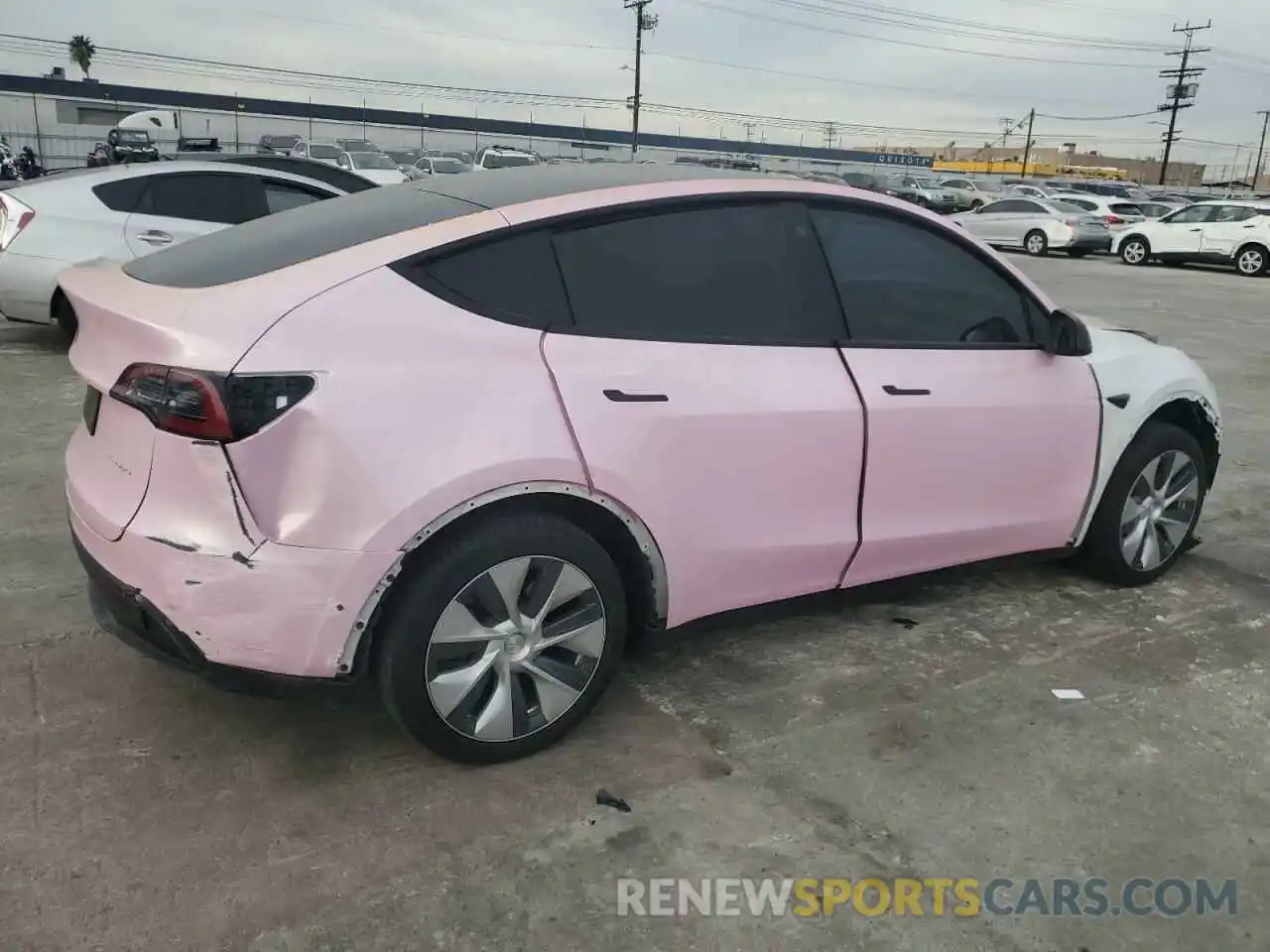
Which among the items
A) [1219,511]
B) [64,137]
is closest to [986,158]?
[64,137]

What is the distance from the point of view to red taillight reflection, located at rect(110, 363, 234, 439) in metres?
2.39

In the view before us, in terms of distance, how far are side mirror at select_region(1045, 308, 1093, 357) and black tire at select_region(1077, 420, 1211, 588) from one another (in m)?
0.60

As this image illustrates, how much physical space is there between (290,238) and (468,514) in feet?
3.35

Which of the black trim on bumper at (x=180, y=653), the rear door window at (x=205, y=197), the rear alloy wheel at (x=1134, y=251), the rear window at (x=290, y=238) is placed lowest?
the rear alloy wheel at (x=1134, y=251)

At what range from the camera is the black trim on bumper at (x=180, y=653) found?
255 cm

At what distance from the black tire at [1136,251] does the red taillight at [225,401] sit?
2502 centimetres

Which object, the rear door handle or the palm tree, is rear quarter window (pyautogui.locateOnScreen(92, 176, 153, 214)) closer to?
the rear door handle

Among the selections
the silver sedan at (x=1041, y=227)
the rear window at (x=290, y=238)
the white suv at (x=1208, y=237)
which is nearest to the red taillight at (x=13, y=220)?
the rear window at (x=290, y=238)

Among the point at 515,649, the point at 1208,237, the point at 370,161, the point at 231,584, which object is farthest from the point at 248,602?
the point at 370,161

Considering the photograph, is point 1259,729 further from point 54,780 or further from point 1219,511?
point 54,780

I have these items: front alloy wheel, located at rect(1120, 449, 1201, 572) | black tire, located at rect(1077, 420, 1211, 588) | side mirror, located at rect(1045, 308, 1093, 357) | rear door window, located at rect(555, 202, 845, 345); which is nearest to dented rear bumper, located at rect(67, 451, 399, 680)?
rear door window, located at rect(555, 202, 845, 345)

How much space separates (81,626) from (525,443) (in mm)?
2050

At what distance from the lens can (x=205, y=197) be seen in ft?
26.9

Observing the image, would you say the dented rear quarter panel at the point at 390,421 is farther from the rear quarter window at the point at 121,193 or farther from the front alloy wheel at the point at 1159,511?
the rear quarter window at the point at 121,193
